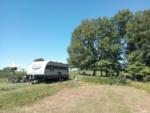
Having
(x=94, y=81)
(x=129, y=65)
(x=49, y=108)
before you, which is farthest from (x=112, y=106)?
(x=129, y=65)

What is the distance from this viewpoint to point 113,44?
51750mm

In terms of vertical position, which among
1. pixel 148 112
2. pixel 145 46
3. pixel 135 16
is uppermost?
pixel 135 16

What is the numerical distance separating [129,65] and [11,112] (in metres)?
38.9

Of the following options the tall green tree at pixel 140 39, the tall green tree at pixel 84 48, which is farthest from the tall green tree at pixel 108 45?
the tall green tree at pixel 140 39

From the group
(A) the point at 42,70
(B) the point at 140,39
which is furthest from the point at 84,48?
(A) the point at 42,70

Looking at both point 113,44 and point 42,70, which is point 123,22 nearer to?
point 113,44

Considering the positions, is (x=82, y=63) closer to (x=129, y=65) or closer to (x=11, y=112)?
(x=129, y=65)

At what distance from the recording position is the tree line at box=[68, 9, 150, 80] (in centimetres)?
4741

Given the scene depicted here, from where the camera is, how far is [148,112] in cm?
1338

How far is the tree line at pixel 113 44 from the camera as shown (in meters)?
47.4

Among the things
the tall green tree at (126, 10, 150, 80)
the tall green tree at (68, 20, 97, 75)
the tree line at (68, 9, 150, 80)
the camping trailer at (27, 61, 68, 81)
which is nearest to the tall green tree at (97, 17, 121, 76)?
the tree line at (68, 9, 150, 80)

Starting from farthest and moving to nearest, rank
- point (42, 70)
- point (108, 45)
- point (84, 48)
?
point (84, 48) < point (108, 45) < point (42, 70)

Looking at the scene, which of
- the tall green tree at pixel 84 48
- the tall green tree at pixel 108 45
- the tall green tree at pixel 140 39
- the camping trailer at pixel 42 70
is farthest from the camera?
the tall green tree at pixel 84 48

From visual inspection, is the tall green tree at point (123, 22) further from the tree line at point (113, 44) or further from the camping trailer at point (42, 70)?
the camping trailer at point (42, 70)
